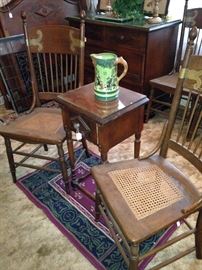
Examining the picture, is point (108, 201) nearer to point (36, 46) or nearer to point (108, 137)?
point (108, 137)

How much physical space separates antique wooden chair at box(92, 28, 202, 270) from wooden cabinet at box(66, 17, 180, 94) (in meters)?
1.12

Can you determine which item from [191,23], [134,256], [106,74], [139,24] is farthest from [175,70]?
[134,256]

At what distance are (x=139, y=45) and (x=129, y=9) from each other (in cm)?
45

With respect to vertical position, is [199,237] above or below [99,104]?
below

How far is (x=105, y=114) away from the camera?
1213 mm

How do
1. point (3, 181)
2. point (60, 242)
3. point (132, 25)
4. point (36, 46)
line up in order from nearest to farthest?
point (60, 242), point (36, 46), point (3, 181), point (132, 25)

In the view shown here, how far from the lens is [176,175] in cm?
123

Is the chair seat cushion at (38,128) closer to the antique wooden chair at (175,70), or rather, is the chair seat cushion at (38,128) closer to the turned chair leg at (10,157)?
the turned chair leg at (10,157)

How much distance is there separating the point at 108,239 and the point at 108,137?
0.63 metres

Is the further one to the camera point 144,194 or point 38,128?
point 38,128

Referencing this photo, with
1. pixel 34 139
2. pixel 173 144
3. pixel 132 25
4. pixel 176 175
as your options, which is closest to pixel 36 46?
pixel 34 139

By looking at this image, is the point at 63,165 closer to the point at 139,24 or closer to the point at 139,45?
the point at 139,45

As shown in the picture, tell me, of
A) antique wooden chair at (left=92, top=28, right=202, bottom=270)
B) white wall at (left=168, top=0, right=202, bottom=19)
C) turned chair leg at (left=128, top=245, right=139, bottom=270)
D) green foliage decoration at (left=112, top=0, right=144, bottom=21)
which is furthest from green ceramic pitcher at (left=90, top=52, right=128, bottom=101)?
white wall at (left=168, top=0, right=202, bottom=19)

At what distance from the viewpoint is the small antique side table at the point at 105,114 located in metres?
1.22
